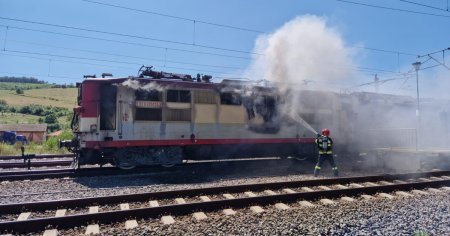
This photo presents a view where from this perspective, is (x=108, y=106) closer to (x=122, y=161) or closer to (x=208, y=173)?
(x=122, y=161)

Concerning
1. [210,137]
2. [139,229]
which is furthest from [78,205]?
[210,137]

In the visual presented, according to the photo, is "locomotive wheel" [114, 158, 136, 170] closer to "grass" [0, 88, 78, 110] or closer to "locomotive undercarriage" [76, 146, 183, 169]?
"locomotive undercarriage" [76, 146, 183, 169]

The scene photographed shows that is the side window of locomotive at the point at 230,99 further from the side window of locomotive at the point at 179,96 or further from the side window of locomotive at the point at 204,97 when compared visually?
the side window of locomotive at the point at 179,96

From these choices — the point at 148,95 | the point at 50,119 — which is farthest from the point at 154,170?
the point at 50,119

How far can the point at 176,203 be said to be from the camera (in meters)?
7.29

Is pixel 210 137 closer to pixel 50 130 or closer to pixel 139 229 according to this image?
pixel 139 229

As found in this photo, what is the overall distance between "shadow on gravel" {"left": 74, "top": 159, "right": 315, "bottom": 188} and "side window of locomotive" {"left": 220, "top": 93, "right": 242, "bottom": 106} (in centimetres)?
258

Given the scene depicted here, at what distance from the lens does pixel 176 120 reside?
39.3 feet

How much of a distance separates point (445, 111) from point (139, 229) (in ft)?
A: 65.5

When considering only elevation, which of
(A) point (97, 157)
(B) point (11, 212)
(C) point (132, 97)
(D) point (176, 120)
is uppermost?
(C) point (132, 97)

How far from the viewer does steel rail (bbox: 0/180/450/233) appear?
5613 mm

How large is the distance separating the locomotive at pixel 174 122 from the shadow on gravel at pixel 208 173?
50 centimetres

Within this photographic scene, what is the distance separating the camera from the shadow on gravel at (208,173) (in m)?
10.1

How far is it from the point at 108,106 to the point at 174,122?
2342mm
